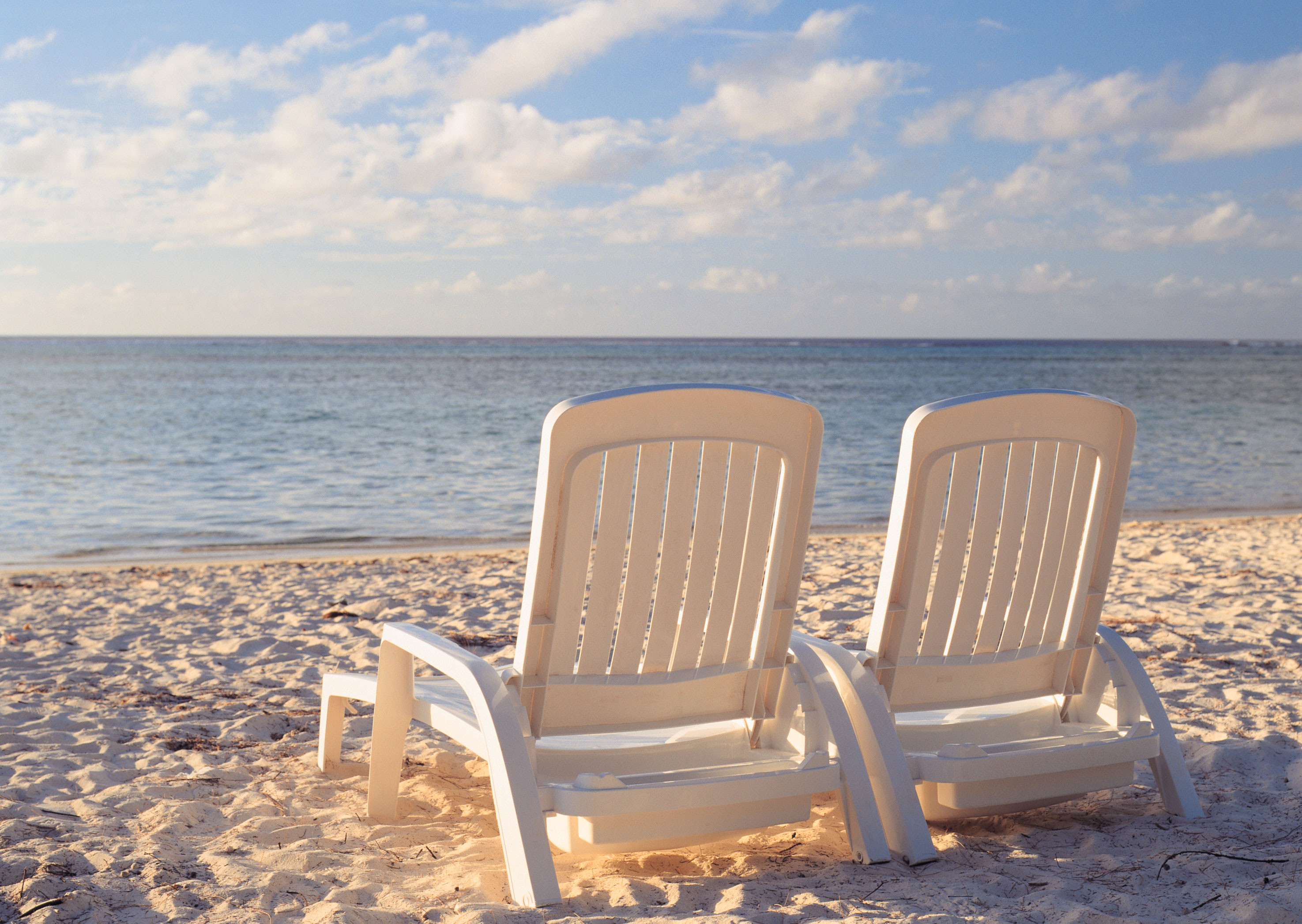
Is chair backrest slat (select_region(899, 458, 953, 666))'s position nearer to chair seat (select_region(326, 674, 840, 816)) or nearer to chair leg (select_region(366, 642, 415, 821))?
chair seat (select_region(326, 674, 840, 816))

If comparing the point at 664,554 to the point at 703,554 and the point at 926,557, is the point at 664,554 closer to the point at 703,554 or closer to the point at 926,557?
the point at 703,554

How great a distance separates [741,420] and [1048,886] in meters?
1.28

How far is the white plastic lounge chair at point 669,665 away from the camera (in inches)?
82.5

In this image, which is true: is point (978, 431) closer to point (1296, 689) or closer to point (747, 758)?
point (747, 758)

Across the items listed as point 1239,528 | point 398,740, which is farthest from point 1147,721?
point 1239,528

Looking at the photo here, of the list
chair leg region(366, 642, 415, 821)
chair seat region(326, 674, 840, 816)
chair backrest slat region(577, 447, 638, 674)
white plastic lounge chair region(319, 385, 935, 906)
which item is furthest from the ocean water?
chair backrest slat region(577, 447, 638, 674)

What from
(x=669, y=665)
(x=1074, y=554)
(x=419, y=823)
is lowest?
(x=419, y=823)

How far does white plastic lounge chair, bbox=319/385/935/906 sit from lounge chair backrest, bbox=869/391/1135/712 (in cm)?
22

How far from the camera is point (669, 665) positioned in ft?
7.60

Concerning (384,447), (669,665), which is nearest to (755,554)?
(669,665)

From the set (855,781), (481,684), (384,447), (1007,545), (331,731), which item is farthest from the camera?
(384,447)

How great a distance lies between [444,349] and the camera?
91938 millimetres

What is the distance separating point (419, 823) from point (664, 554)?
49.1 inches

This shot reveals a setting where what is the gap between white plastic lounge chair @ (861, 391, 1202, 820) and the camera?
7.73 ft
